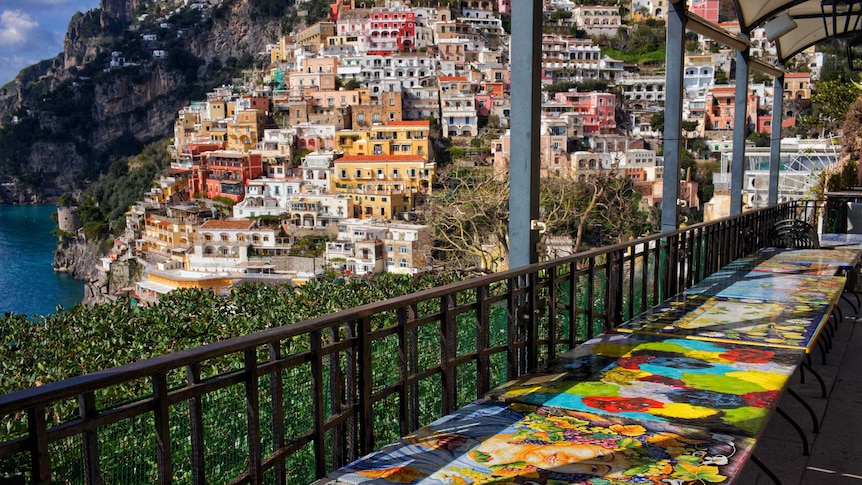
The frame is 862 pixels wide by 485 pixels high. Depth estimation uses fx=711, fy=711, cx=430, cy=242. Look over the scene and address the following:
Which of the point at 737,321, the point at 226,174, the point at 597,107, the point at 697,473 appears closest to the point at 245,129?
the point at 226,174

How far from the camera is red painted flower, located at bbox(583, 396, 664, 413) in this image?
6.51 feet

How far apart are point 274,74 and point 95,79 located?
94.5ft

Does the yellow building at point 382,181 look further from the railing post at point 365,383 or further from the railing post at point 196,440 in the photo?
A: the railing post at point 196,440

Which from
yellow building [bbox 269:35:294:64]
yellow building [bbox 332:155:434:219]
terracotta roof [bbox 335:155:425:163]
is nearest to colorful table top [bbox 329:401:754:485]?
yellow building [bbox 332:155:434:219]

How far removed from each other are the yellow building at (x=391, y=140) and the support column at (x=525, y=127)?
155 ft

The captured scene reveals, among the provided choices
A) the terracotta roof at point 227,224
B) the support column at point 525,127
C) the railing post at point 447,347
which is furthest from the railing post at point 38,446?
the terracotta roof at point 227,224

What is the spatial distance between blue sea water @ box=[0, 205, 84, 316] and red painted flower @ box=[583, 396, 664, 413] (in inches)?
1256

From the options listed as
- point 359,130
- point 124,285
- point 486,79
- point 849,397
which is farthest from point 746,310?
point 486,79

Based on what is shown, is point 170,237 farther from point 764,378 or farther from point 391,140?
point 764,378

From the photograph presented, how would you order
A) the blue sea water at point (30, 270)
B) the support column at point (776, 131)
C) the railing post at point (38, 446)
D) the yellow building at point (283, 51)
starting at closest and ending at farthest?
the railing post at point (38, 446)
the support column at point (776, 131)
the blue sea water at point (30, 270)
the yellow building at point (283, 51)

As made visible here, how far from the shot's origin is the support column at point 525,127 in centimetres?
279

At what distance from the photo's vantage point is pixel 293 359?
1.63m

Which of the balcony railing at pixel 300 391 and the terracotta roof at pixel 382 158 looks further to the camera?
the terracotta roof at pixel 382 158

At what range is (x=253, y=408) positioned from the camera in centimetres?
152
